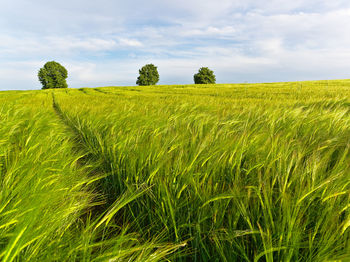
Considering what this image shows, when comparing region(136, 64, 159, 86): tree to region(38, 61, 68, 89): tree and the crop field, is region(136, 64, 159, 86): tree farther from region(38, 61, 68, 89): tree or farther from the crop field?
the crop field

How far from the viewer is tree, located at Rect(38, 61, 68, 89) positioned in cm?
4382

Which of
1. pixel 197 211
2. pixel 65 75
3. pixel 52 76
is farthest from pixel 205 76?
pixel 197 211

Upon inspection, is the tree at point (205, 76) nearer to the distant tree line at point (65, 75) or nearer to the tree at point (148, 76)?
the distant tree line at point (65, 75)

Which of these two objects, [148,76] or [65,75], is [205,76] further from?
[65,75]

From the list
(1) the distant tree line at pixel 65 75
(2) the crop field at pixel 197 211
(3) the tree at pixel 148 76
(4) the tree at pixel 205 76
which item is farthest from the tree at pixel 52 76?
(2) the crop field at pixel 197 211

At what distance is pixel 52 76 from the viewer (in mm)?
44781

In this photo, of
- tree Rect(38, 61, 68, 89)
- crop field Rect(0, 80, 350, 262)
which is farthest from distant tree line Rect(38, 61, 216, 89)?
crop field Rect(0, 80, 350, 262)

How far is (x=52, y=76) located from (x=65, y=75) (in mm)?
2662

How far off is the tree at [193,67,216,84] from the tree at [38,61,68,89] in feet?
99.0

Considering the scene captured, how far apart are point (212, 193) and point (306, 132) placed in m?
1.12

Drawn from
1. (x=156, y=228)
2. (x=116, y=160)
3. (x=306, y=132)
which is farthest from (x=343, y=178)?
(x=116, y=160)

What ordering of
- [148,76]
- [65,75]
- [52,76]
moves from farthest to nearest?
[148,76] < [65,75] < [52,76]

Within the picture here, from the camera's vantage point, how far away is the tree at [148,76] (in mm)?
48062

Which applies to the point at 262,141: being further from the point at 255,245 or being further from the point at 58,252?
the point at 58,252
